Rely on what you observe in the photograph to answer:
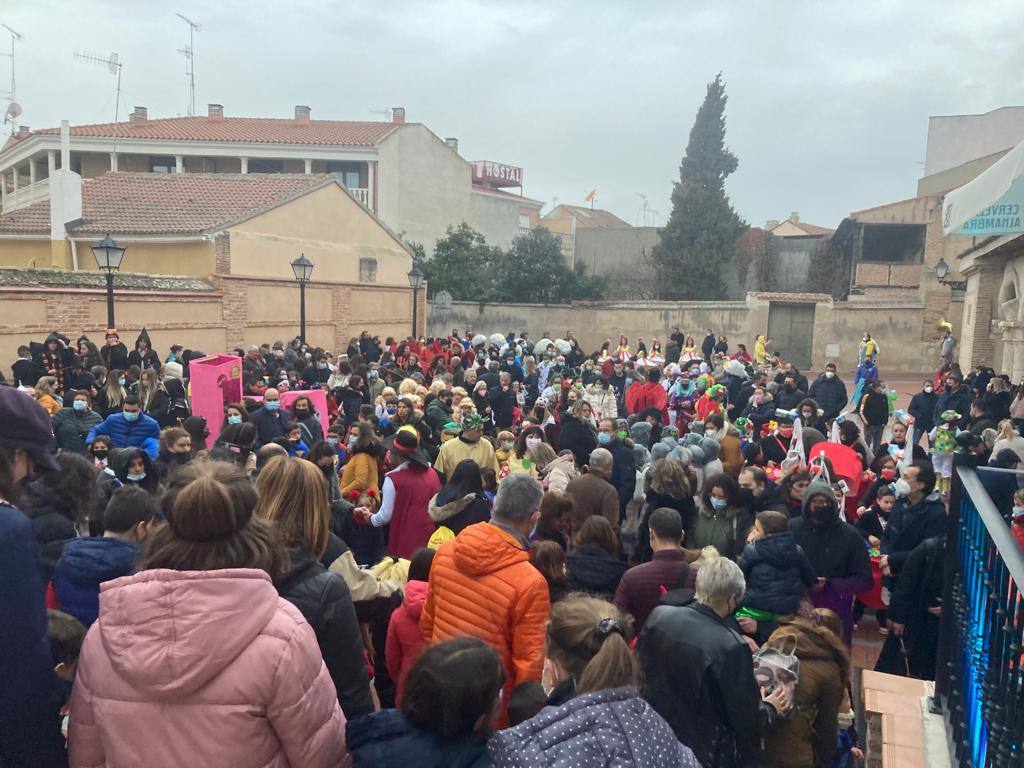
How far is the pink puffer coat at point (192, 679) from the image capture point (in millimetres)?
2074

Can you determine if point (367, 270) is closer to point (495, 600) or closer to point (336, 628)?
point (495, 600)

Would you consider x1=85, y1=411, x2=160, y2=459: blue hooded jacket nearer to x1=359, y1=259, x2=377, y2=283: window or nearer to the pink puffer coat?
the pink puffer coat

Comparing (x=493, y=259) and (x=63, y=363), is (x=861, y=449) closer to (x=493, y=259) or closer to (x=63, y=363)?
(x=63, y=363)

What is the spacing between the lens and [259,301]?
22.8 meters

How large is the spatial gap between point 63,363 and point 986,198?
474 inches

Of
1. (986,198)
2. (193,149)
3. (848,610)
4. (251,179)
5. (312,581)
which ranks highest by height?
(193,149)

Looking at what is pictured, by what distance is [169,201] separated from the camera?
25.8m

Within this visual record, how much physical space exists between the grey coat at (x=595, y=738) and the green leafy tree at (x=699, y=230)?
127ft

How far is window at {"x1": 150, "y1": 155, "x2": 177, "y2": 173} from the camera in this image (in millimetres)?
39219

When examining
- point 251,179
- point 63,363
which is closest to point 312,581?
point 63,363

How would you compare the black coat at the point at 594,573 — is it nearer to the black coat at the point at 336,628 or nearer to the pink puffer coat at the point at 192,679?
the black coat at the point at 336,628

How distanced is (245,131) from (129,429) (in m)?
35.9

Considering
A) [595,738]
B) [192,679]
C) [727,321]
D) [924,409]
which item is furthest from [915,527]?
[727,321]

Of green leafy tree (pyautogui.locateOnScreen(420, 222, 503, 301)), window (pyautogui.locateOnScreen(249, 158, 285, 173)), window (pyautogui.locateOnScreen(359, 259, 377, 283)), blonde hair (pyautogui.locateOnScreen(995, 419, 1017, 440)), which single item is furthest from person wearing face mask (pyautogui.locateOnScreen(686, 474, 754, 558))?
window (pyautogui.locateOnScreen(249, 158, 285, 173))
